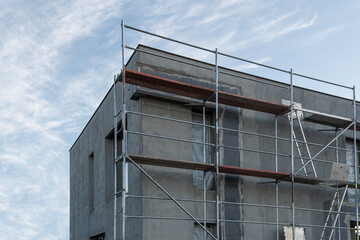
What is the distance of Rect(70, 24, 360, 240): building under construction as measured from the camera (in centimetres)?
1029

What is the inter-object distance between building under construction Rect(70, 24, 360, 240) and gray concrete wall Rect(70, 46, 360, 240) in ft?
0.08

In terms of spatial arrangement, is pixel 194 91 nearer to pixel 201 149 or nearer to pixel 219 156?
pixel 201 149

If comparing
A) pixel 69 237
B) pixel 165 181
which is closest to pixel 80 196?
pixel 69 237

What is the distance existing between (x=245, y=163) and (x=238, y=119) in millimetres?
1163

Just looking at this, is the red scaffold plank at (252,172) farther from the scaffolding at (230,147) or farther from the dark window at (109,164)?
the dark window at (109,164)

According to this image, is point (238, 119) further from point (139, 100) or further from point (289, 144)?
point (139, 100)

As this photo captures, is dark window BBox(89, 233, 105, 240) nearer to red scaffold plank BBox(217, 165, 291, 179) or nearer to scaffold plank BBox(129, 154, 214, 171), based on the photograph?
scaffold plank BBox(129, 154, 214, 171)

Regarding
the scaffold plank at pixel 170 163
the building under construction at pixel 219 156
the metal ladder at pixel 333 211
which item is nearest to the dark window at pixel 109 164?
the building under construction at pixel 219 156

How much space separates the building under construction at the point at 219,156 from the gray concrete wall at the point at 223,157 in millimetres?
26

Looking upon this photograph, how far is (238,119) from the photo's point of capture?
38.9 ft

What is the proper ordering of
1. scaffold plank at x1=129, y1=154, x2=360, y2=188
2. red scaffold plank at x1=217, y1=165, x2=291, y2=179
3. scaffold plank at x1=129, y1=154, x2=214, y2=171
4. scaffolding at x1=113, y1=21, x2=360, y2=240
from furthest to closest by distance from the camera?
red scaffold plank at x1=217, y1=165, x2=291, y2=179 → scaffolding at x1=113, y1=21, x2=360, y2=240 → scaffold plank at x1=129, y1=154, x2=360, y2=188 → scaffold plank at x1=129, y1=154, x2=214, y2=171

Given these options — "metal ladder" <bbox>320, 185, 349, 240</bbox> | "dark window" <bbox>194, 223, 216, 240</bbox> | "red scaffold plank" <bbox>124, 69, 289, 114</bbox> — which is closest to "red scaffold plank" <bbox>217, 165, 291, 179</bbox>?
"dark window" <bbox>194, 223, 216, 240</bbox>

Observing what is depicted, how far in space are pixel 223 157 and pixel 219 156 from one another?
4.5 inches

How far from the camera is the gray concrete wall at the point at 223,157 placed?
33.9ft
